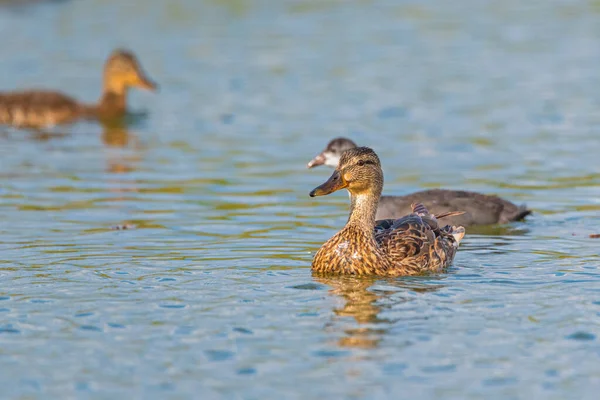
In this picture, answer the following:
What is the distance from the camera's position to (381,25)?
32250 mm

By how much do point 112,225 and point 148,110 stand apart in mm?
9928

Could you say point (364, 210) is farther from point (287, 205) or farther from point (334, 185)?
point (287, 205)

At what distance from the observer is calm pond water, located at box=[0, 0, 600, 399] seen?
8.50 m

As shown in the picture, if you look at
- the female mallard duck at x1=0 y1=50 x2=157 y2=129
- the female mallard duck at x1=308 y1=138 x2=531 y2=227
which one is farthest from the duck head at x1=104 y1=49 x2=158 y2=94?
the female mallard duck at x1=308 y1=138 x2=531 y2=227

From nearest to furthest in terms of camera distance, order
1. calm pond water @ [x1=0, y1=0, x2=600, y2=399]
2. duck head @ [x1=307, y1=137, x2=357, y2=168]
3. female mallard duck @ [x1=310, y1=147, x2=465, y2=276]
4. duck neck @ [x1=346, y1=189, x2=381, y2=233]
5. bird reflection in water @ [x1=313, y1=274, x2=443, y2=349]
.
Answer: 1. calm pond water @ [x1=0, y1=0, x2=600, y2=399]
2. bird reflection in water @ [x1=313, y1=274, x2=443, y2=349]
3. female mallard duck @ [x1=310, y1=147, x2=465, y2=276]
4. duck neck @ [x1=346, y1=189, x2=381, y2=233]
5. duck head @ [x1=307, y1=137, x2=357, y2=168]

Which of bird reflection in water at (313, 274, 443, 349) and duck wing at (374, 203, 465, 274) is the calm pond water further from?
duck wing at (374, 203, 465, 274)

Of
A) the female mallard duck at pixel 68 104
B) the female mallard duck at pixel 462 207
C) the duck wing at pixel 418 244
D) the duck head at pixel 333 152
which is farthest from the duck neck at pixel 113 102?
the duck wing at pixel 418 244

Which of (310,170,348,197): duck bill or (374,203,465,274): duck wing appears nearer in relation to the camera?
(374,203,465,274): duck wing

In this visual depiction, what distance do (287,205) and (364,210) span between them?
149 inches

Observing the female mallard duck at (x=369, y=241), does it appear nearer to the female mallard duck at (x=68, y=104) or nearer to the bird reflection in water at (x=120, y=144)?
the bird reflection in water at (x=120, y=144)

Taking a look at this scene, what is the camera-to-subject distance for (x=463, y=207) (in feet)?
46.8

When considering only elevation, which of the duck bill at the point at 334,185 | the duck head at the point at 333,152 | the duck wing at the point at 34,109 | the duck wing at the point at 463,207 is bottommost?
the duck wing at the point at 463,207

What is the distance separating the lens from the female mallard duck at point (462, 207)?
559 inches

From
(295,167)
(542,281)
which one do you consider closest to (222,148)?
(295,167)
